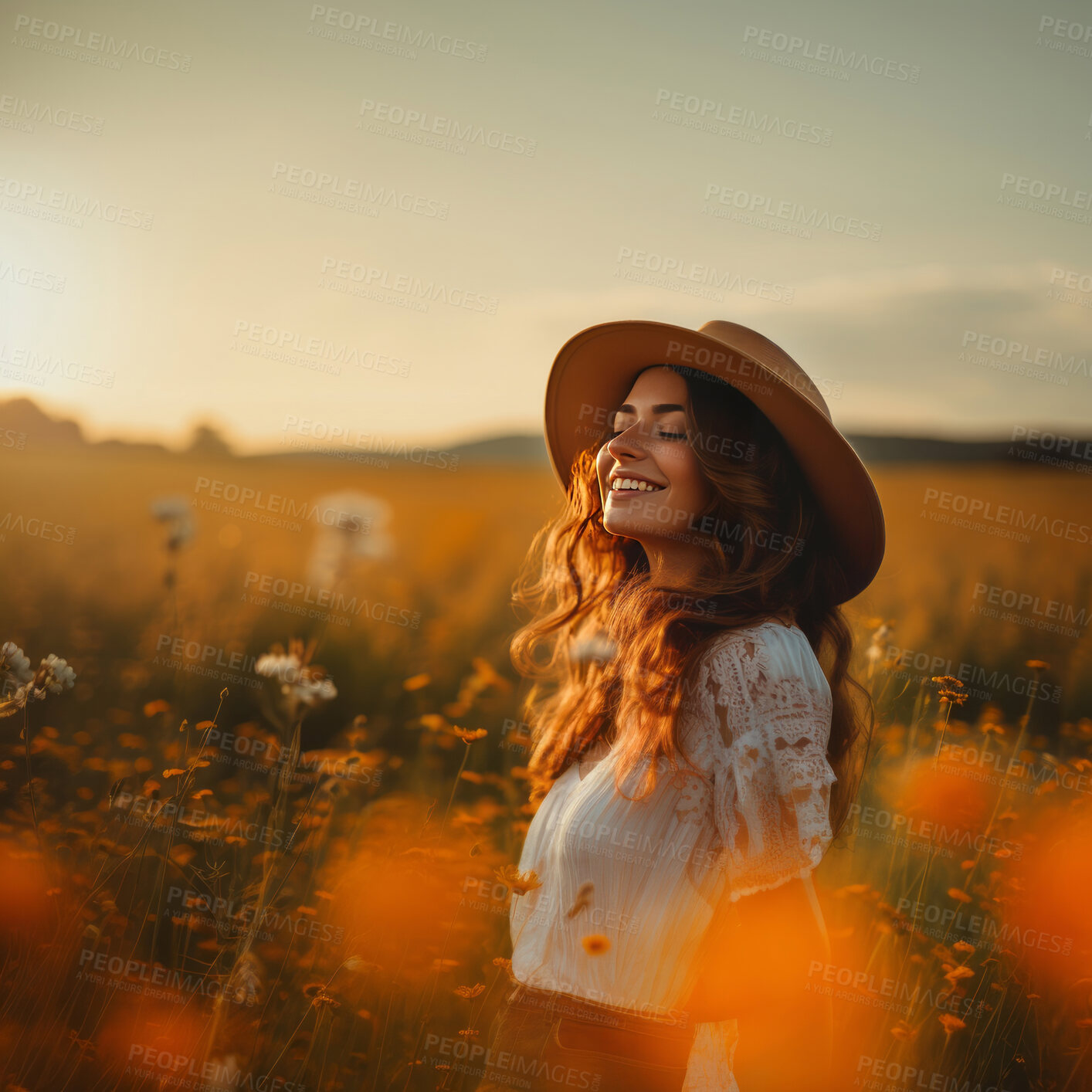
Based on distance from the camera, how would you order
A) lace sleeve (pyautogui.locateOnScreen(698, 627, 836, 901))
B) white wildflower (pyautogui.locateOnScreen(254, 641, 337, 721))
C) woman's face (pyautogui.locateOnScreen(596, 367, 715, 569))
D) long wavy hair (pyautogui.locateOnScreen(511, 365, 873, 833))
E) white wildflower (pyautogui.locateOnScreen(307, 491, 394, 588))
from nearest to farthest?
1. lace sleeve (pyautogui.locateOnScreen(698, 627, 836, 901))
2. long wavy hair (pyautogui.locateOnScreen(511, 365, 873, 833))
3. woman's face (pyautogui.locateOnScreen(596, 367, 715, 569))
4. white wildflower (pyautogui.locateOnScreen(254, 641, 337, 721))
5. white wildflower (pyautogui.locateOnScreen(307, 491, 394, 588))

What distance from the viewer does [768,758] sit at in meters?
1.36

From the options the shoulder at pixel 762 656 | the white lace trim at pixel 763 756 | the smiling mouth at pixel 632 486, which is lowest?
the white lace trim at pixel 763 756

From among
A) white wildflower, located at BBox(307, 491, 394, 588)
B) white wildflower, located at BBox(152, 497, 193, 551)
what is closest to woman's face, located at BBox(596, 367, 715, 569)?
white wildflower, located at BBox(307, 491, 394, 588)

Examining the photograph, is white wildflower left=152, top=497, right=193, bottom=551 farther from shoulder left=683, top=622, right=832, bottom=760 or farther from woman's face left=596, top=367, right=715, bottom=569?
shoulder left=683, top=622, right=832, bottom=760

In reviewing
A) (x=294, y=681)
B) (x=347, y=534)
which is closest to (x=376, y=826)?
(x=294, y=681)

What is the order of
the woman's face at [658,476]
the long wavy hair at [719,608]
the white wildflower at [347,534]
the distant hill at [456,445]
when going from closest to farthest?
the long wavy hair at [719,608] → the woman's face at [658,476] → the white wildflower at [347,534] → the distant hill at [456,445]

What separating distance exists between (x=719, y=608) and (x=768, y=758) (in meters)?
0.33

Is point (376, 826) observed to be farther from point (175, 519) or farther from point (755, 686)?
point (755, 686)

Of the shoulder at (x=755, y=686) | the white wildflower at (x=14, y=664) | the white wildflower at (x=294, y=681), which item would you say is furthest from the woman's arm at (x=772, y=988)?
the white wildflower at (x=14, y=664)

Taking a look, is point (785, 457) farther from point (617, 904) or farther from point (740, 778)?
point (617, 904)

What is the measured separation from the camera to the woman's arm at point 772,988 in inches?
53.6

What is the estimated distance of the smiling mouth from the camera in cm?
169

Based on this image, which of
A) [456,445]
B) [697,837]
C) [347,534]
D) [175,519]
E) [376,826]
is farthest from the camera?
[456,445]

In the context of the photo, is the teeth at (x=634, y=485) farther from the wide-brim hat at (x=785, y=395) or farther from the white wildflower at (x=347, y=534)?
the white wildflower at (x=347, y=534)
